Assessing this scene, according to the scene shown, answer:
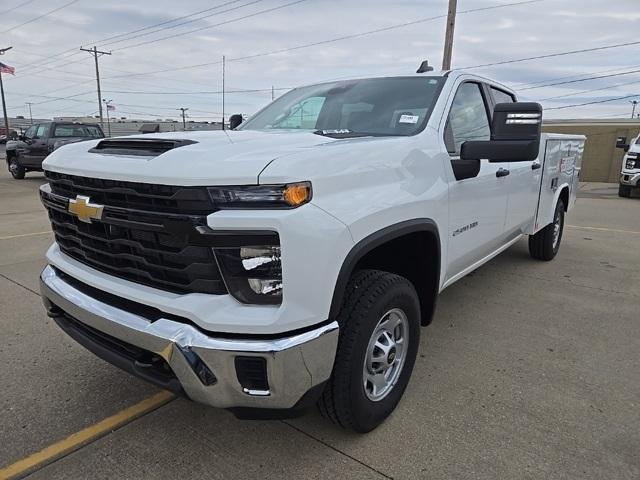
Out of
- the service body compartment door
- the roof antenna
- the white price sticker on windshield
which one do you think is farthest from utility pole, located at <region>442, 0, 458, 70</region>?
the white price sticker on windshield

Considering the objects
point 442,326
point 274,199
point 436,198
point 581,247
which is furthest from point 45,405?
point 581,247

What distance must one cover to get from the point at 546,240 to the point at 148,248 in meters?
5.04

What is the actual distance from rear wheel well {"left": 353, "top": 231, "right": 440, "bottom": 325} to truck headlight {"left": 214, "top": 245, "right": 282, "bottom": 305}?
38.1 inches

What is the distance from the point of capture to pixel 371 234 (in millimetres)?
2207

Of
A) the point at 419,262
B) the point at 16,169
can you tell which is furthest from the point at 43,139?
the point at 419,262

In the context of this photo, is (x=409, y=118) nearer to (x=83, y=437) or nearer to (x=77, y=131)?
(x=83, y=437)

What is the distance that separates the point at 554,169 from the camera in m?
5.31

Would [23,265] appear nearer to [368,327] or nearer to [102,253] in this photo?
[102,253]

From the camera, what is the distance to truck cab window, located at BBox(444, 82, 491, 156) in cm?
315

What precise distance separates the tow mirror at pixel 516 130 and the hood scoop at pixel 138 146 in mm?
1636

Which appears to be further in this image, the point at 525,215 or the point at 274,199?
the point at 525,215

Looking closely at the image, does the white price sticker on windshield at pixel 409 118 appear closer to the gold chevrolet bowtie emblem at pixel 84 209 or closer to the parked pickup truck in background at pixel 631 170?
the gold chevrolet bowtie emblem at pixel 84 209

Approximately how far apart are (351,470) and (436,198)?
1.50m

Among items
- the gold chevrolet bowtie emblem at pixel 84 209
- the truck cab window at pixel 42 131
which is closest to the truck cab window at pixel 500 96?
the gold chevrolet bowtie emblem at pixel 84 209
